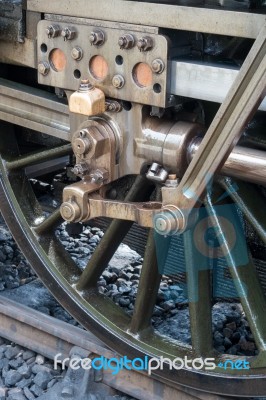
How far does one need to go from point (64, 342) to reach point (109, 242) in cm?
48

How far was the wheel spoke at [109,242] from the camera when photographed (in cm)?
277

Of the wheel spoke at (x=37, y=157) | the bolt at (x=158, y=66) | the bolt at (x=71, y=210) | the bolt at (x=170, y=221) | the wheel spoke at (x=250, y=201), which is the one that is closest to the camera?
the bolt at (x=170, y=221)

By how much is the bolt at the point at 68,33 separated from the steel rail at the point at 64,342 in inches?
44.6

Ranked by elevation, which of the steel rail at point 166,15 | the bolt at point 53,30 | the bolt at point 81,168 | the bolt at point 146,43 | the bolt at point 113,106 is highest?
the steel rail at point 166,15

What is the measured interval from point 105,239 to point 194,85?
79cm

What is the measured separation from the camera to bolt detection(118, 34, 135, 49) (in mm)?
2363

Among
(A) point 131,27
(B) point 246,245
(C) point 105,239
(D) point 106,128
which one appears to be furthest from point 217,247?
(A) point 131,27

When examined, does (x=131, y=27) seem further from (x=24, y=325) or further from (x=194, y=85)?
(x=24, y=325)

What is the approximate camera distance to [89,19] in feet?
8.13

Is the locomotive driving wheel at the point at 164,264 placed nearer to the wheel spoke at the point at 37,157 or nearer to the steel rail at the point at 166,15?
the wheel spoke at the point at 37,157

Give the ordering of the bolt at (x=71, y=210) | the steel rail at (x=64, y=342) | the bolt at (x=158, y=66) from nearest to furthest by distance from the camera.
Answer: the bolt at (x=158, y=66) < the bolt at (x=71, y=210) < the steel rail at (x=64, y=342)

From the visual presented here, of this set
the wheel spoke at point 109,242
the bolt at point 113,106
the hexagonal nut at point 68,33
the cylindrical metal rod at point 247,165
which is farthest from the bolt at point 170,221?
the hexagonal nut at point 68,33

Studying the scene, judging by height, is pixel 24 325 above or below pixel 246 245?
below

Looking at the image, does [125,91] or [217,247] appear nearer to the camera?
[125,91]
